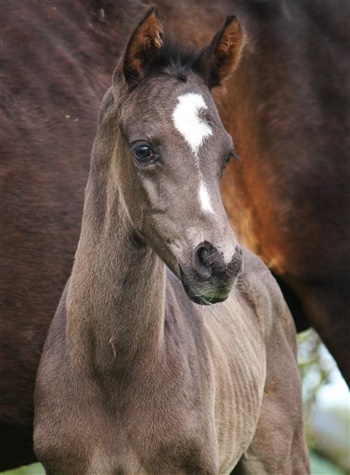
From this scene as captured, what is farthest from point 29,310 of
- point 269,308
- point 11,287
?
point 269,308

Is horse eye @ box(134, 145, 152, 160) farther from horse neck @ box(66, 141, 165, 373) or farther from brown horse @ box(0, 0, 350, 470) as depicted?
brown horse @ box(0, 0, 350, 470)

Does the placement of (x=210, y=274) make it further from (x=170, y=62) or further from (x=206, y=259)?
(x=170, y=62)

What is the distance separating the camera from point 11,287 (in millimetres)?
4926

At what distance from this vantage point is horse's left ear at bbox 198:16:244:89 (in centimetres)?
421

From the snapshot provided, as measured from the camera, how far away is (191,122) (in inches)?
152

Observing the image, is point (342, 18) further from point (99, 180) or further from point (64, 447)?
point (64, 447)

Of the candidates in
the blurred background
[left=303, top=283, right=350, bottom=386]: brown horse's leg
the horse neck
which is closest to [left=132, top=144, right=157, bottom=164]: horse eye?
the horse neck

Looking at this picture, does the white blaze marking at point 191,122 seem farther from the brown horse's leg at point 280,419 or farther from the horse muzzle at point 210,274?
the brown horse's leg at point 280,419

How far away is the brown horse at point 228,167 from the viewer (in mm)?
4965

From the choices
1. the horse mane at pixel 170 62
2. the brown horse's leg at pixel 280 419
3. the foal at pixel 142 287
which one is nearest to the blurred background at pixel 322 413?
the brown horse's leg at pixel 280 419

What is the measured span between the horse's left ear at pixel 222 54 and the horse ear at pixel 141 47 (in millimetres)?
201

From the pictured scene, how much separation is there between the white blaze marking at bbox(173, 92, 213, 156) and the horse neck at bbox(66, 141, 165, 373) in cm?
44

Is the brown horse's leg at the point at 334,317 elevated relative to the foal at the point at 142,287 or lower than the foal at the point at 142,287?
lower

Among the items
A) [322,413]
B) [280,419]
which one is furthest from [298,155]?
[322,413]
